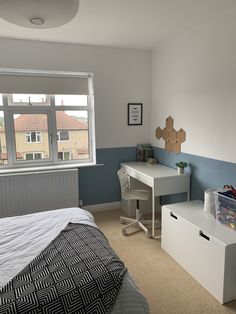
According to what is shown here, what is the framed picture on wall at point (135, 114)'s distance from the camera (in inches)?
154

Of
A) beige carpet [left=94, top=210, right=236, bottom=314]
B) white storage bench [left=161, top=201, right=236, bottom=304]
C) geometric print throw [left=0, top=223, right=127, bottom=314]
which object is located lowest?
beige carpet [left=94, top=210, right=236, bottom=314]

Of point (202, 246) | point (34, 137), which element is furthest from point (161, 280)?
point (34, 137)

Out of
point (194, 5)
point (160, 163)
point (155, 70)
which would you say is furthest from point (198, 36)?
point (160, 163)

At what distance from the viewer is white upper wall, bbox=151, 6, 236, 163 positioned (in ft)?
8.20

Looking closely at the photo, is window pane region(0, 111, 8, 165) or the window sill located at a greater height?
window pane region(0, 111, 8, 165)

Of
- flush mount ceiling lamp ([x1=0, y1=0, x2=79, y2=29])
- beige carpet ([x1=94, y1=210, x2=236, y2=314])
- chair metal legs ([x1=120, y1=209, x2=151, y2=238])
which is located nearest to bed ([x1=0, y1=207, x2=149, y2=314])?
beige carpet ([x1=94, y1=210, x2=236, y2=314])

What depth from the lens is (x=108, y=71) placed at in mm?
3711

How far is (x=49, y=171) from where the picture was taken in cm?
349

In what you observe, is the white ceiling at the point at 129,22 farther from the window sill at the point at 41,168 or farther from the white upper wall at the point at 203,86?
the window sill at the point at 41,168

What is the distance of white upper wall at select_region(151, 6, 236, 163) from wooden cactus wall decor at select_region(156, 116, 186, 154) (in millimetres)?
79

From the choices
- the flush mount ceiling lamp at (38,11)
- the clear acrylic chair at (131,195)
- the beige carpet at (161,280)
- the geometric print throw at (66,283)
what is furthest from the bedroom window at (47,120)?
the geometric print throw at (66,283)

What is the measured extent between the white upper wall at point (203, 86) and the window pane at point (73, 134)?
4.10ft

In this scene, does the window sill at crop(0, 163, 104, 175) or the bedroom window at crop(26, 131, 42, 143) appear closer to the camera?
the window sill at crop(0, 163, 104, 175)

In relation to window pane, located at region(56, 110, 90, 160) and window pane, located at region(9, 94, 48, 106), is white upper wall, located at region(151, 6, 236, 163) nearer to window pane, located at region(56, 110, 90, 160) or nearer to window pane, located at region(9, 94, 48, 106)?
window pane, located at region(56, 110, 90, 160)
